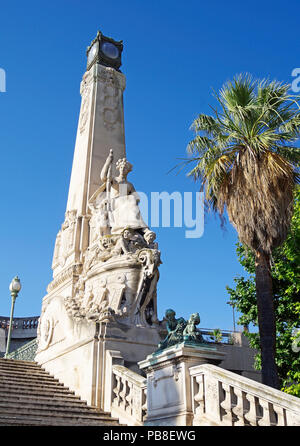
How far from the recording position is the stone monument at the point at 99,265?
1293 centimetres

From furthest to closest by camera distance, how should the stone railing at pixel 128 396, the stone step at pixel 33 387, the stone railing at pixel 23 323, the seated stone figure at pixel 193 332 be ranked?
the stone railing at pixel 23 323, the stone step at pixel 33 387, the stone railing at pixel 128 396, the seated stone figure at pixel 193 332

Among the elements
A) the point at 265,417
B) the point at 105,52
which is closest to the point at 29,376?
the point at 265,417

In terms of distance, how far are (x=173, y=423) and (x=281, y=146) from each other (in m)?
6.36

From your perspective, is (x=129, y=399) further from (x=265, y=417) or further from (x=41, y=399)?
(x=265, y=417)

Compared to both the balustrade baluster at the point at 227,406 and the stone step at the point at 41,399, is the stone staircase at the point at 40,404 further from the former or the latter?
the balustrade baluster at the point at 227,406

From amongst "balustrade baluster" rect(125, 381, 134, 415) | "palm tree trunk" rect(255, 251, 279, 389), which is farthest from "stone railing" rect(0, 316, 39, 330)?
"palm tree trunk" rect(255, 251, 279, 389)

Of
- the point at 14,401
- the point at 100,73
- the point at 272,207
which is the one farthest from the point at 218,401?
the point at 100,73

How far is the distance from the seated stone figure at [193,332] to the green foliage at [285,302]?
5.86 m

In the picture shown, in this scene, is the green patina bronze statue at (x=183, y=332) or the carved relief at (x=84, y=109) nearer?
the green patina bronze statue at (x=183, y=332)

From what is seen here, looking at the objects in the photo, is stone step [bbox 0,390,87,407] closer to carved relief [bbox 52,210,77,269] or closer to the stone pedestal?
the stone pedestal

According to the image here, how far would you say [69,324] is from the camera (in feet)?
46.8

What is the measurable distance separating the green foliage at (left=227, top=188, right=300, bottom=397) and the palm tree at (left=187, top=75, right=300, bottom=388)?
3.43 metres

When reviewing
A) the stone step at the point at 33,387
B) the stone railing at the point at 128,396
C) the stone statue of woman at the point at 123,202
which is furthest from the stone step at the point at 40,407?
the stone statue of woman at the point at 123,202

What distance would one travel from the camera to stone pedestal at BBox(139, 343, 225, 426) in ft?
25.7
